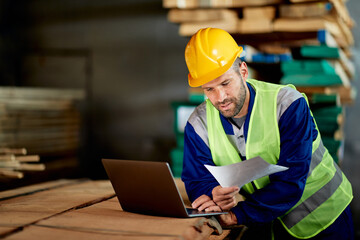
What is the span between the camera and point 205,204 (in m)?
2.18

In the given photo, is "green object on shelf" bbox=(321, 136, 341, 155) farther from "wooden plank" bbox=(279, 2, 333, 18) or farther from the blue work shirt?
the blue work shirt

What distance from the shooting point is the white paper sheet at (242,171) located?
6.46ft

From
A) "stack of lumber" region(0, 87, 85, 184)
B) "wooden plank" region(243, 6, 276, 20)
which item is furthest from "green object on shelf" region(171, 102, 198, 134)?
"stack of lumber" region(0, 87, 85, 184)

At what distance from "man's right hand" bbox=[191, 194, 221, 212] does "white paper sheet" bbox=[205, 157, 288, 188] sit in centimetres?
13

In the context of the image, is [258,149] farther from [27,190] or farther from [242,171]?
[27,190]

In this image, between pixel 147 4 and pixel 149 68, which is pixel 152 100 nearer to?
pixel 149 68

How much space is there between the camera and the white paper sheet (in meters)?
1.97

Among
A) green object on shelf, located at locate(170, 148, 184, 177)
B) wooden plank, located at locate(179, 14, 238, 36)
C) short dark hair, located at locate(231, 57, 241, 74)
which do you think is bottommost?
green object on shelf, located at locate(170, 148, 184, 177)

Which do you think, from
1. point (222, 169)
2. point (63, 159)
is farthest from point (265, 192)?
point (63, 159)

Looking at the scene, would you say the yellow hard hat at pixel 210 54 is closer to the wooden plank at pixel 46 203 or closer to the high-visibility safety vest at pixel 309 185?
the high-visibility safety vest at pixel 309 185

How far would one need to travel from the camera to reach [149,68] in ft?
19.0

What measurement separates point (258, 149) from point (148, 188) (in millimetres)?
624

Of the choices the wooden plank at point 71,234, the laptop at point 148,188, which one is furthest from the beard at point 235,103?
the wooden plank at point 71,234

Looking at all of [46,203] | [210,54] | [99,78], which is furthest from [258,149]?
[99,78]
